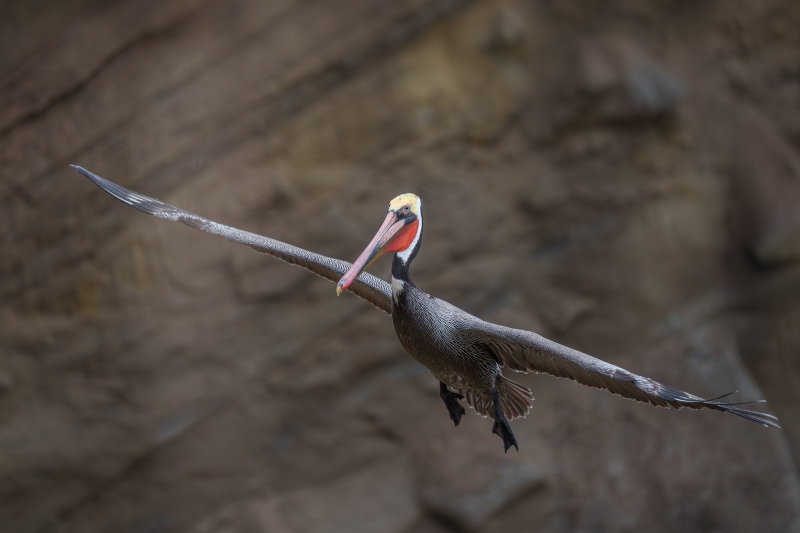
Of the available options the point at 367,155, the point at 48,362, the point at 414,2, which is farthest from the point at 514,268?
the point at 48,362

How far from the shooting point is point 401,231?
3.30 metres

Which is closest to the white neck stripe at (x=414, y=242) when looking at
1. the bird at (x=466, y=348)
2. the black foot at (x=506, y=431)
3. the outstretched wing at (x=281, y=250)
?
the bird at (x=466, y=348)

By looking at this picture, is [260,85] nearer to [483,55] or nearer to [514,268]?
[483,55]

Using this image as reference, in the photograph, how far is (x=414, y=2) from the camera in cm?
643

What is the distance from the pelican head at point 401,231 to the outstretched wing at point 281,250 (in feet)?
1.99

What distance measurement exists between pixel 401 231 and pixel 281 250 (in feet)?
2.74

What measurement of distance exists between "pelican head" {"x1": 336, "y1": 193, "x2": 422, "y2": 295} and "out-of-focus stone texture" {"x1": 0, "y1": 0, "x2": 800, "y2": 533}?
322 cm

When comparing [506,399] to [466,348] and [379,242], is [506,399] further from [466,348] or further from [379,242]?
[379,242]

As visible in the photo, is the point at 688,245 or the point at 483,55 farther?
the point at 688,245

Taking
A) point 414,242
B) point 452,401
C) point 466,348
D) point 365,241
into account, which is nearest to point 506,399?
point 452,401

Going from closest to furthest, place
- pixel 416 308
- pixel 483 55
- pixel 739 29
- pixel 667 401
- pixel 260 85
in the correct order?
pixel 667 401 → pixel 416 308 → pixel 260 85 → pixel 483 55 → pixel 739 29

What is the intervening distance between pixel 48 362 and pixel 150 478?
3.28 ft

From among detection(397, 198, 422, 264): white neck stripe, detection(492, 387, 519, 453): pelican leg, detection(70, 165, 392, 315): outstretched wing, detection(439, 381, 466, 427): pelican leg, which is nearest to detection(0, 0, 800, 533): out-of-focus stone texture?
detection(70, 165, 392, 315): outstretched wing

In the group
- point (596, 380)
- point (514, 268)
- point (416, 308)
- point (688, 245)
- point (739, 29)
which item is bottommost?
point (688, 245)
